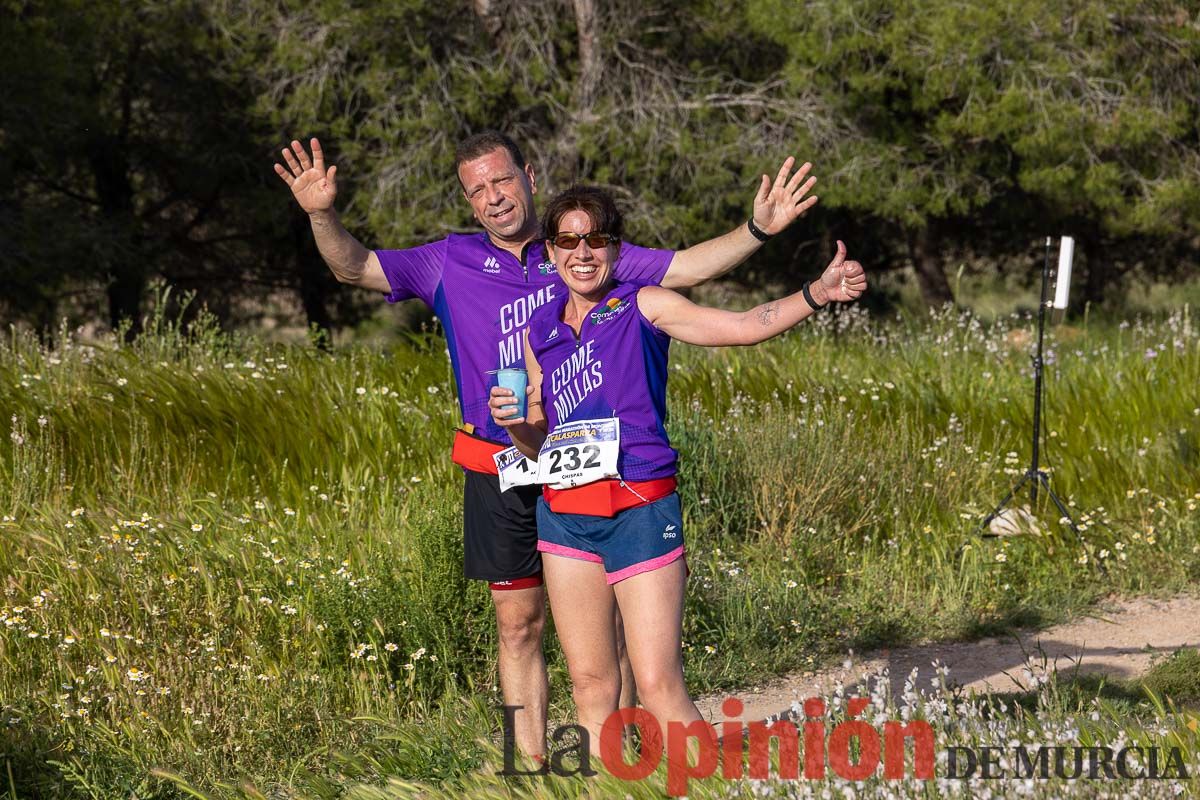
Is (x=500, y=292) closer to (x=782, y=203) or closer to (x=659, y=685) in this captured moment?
(x=782, y=203)

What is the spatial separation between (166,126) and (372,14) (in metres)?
5.51

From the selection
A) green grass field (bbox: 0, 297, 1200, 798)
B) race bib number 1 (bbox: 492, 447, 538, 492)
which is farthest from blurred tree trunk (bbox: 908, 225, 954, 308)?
race bib number 1 (bbox: 492, 447, 538, 492)

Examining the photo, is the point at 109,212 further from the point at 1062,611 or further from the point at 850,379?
the point at 1062,611

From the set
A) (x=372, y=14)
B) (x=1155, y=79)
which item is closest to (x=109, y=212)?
(x=372, y=14)

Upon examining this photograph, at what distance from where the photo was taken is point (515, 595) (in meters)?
4.51

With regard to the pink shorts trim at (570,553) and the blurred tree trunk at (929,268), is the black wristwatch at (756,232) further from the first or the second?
the blurred tree trunk at (929,268)

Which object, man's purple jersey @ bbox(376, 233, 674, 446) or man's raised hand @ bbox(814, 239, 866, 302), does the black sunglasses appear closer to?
man's purple jersey @ bbox(376, 233, 674, 446)

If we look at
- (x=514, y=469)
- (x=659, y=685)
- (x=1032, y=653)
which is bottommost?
(x=1032, y=653)

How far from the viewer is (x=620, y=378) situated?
3906 millimetres

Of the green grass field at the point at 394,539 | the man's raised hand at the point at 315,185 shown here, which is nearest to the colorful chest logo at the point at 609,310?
the man's raised hand at the point at 315,185

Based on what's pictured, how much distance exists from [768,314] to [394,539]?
10.0 ft

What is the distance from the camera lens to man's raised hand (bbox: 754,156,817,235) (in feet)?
13.9

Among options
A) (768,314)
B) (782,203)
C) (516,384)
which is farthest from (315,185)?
(768,314)

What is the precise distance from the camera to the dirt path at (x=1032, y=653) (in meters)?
5.99
